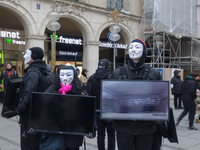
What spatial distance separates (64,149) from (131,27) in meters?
16.9

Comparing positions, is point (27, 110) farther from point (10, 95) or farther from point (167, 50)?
point (167, 50)

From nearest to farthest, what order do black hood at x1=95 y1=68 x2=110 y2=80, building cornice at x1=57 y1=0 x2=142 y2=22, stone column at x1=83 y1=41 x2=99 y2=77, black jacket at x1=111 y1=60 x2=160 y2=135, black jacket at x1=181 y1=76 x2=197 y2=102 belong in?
black jacket at x1=111 y1=60 x2=160 y2=135, black hood at x1=95 y1=68 x2=110 y2=80, black jacket at x1=181 y1=76 x2=197 y2=102, building cornice at x1=57 y1=0 x2=142 y2=22, stone column at x1=83 y1=41 x2=99 y2=77

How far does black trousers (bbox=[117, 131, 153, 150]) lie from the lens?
275 centimetres

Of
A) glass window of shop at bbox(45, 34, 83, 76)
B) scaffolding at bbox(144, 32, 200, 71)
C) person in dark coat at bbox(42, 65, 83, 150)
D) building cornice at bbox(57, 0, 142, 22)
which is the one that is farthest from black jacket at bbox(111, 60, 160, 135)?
glass window of shop at bbox(45, 34, 83, 76)

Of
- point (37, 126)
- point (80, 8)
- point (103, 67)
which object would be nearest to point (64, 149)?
point (37, 126)

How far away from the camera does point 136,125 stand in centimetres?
273

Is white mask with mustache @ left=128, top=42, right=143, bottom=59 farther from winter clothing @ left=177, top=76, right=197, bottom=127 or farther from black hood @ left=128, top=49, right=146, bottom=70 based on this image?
winter clothing @ left=177, top=76, right=197, bottom=127

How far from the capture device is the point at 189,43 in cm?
2002

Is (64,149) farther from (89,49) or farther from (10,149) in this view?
(89,49)

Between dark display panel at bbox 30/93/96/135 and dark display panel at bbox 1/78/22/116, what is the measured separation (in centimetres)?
82

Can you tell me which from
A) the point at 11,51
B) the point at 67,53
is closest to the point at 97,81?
the point at 11,51

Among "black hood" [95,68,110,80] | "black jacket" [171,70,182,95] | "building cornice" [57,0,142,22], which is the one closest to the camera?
"black hood" [95,68,110,80]

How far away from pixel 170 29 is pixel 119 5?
13.9 feet

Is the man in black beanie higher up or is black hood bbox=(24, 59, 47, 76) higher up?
black hood bbox=(24, 59, 47, 76)
